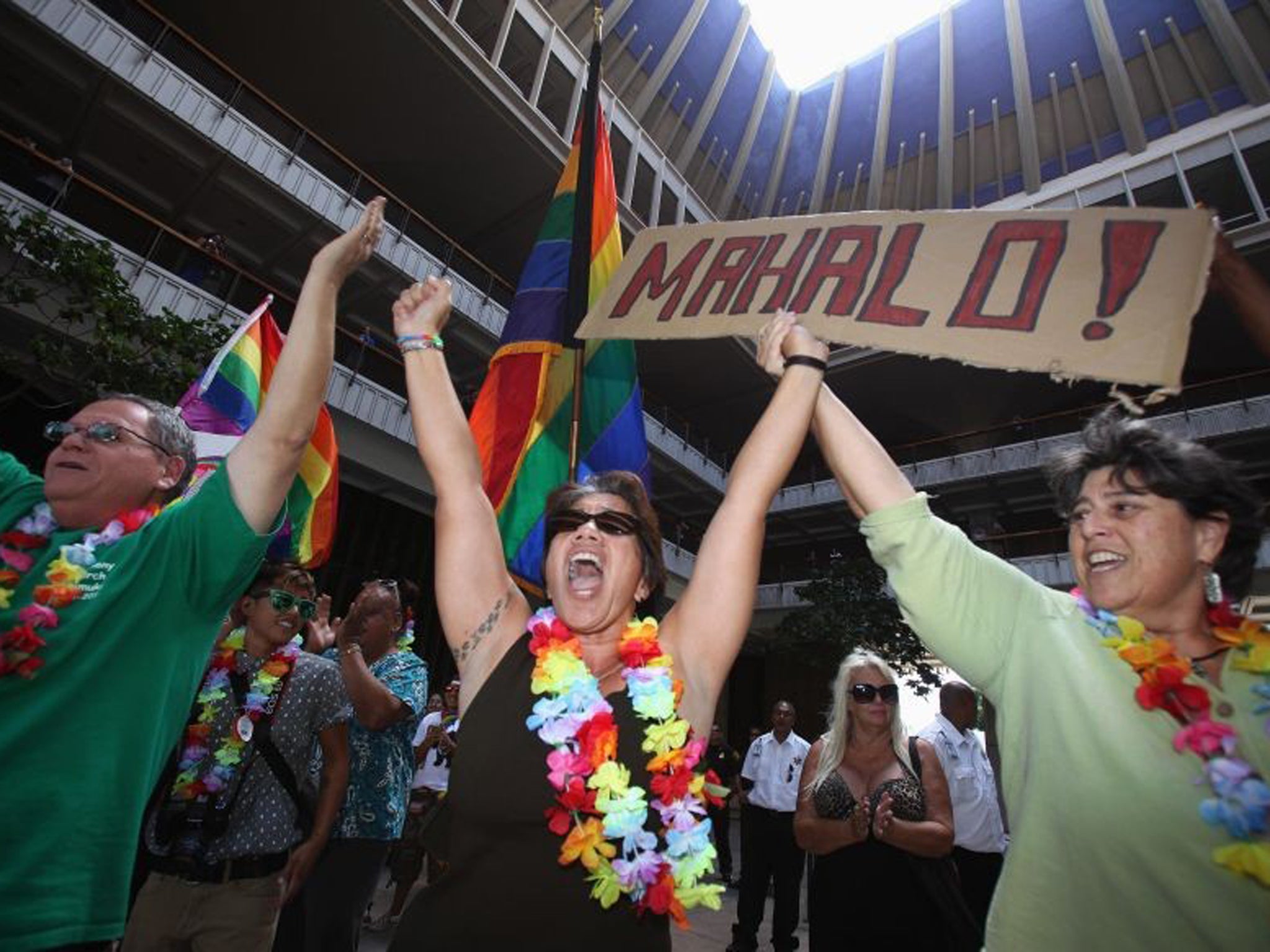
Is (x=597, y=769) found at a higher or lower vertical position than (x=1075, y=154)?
lower

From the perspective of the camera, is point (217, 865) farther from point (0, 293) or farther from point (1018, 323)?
point (0, 293)

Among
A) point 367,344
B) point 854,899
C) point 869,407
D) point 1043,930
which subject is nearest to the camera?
point 1043,930

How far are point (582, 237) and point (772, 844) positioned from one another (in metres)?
5.02

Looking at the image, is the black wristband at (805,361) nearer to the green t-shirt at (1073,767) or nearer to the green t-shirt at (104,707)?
the green t-shirt at (1073,767)

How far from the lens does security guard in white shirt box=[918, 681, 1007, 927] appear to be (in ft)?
13.1

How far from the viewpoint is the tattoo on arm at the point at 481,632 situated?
1535mm

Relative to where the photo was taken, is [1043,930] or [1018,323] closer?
[1043,930]

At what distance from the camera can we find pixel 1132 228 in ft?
4.76

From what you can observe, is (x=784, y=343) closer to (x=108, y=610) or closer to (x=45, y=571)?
(x=108, y=610)

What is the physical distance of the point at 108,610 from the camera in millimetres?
1436

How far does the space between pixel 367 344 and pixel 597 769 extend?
10.8m

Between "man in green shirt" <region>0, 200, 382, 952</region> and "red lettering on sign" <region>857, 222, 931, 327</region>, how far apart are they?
129cm

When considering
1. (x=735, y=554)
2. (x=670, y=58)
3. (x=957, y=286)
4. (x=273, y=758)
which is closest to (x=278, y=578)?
(x=273, y=758)

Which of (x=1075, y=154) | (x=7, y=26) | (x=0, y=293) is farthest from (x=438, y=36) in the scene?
(x=1075, y=154)
